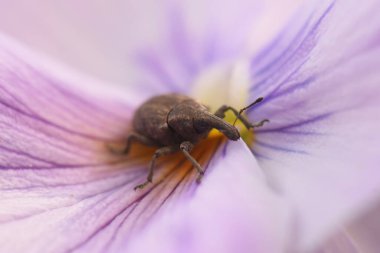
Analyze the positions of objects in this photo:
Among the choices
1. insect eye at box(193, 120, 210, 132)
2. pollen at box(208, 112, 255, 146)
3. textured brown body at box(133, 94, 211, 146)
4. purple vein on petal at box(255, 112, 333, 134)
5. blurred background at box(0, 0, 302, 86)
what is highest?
blurred background at box(0, 0, 302, 86)

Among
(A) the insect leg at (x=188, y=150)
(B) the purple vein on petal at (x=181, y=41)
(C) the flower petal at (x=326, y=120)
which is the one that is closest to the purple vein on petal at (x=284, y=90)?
(C) the flower petal at (x=326, y=120)

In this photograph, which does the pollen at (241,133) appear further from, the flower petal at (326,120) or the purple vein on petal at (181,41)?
the purple vein on petal at (181,41)

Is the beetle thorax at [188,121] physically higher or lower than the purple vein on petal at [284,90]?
higher

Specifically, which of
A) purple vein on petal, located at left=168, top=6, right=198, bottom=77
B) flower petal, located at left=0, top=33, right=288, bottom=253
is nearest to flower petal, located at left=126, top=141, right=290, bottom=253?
flower petal, located at left=0, top=33, right=288, bottom=253

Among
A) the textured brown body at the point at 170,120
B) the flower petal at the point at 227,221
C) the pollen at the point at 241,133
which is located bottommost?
the flower petal at the point at 227,221

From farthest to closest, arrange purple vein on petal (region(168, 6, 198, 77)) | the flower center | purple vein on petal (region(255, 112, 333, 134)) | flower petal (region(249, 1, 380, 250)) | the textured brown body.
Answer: purple vein on petal (region(168, 6, 198, 77)), the flower center, the textured brown body, purple vein on petal (region(255, 112, 333, 134)), flower petal (region(249, 1, 380, 250))

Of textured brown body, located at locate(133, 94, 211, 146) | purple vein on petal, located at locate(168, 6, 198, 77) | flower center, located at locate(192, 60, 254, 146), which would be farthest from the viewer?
purple vein on petal, located at locate(168, 6, 198, 77)

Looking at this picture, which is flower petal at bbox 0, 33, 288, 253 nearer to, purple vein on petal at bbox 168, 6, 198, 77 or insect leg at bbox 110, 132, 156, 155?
insect leg at bbox 110, 132, 156, 155
